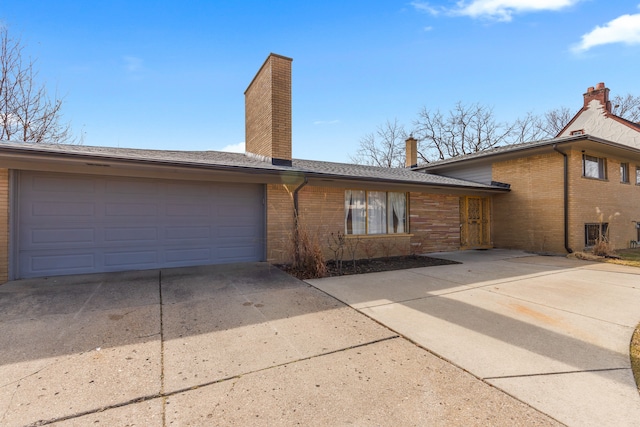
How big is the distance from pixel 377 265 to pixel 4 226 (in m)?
8.16

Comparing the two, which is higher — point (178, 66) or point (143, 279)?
point (178, 66)

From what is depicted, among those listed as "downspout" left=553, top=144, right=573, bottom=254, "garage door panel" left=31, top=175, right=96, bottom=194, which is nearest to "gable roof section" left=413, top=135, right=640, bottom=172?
"downspout" left=553, top=144, right=573, bottom=254

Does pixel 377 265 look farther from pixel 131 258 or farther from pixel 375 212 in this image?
pixel 131 258

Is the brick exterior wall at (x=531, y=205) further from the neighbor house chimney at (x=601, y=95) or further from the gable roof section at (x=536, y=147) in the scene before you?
the neighbor house chimney at (x=601, y=95)

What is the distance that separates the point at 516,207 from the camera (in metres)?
11.5

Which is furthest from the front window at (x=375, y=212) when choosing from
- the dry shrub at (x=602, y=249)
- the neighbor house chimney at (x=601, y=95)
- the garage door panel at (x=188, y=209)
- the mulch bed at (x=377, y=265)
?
the neighbor house chimney at (x=601, y=95)

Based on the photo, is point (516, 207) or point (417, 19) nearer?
point (417, 19)

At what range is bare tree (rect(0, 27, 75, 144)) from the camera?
1223cm

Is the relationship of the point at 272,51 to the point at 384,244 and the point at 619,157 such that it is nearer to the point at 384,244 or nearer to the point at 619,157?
the point at 384,244

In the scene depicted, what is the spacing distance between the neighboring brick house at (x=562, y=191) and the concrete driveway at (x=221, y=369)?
10100 millimetres

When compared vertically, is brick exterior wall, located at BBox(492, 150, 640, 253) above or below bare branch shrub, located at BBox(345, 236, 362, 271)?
above

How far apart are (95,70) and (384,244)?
40.2 feet

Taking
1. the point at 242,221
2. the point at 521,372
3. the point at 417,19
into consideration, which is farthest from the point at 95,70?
the point at 521,372

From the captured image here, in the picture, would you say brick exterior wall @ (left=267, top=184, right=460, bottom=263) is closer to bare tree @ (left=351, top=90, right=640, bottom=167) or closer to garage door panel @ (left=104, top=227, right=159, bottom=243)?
garage door panel @ (left=104, top=227, right=159, bottom=243)
